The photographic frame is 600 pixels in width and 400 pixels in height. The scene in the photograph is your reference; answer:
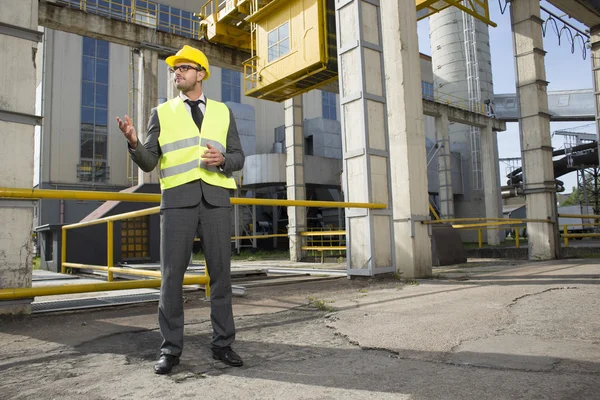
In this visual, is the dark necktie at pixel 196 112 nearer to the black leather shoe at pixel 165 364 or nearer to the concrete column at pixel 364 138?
the black leather shoe at pixel 165 364

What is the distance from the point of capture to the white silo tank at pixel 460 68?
2614cm

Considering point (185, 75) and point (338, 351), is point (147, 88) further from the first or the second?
point (338, 351)

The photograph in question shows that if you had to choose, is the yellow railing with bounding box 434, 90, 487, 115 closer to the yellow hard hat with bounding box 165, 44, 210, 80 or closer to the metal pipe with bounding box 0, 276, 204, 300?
the metal pipe with bounding box 0, 276, 204, 300

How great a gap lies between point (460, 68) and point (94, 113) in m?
21.1

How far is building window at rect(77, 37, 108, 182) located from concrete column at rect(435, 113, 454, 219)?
1825 cm

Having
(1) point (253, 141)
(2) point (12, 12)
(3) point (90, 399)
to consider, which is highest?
(1) point (253, 141)

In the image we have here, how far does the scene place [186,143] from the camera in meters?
2.57

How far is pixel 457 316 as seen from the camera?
3.50m

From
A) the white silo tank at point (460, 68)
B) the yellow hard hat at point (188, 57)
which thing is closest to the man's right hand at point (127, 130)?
the yellow hard hat at point (188, 57)

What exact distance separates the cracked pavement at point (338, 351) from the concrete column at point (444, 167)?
65.2ft

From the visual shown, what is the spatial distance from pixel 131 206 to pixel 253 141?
15.2m

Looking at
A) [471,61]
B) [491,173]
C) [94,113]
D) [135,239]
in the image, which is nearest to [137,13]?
[135,239]

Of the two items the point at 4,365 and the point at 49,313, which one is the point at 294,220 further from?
the point at 4,365

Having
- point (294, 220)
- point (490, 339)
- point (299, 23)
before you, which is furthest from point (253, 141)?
point (490, 339)
